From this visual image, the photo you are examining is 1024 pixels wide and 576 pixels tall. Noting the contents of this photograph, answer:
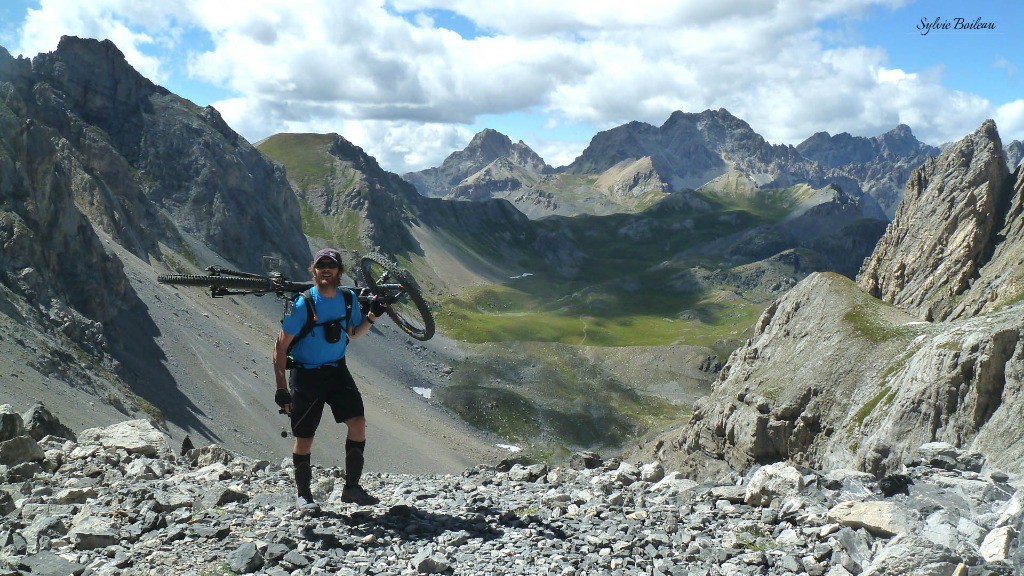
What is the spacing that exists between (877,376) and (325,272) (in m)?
33.6

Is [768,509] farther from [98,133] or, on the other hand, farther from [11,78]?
[98,133]

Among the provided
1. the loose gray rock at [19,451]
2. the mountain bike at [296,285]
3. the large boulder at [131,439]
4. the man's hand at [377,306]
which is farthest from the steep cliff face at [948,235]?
the loose gray rock at [19,451]

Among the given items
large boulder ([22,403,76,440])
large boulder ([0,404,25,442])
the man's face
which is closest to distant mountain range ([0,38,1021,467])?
large boulder ([22,403,76,440])

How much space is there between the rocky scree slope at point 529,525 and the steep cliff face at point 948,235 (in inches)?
2124

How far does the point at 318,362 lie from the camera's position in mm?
14312

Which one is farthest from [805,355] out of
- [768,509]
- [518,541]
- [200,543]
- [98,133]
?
[98,133]

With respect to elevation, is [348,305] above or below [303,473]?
above

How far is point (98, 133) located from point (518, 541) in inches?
5111

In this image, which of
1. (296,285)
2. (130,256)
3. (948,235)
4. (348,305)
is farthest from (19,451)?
(948,235)

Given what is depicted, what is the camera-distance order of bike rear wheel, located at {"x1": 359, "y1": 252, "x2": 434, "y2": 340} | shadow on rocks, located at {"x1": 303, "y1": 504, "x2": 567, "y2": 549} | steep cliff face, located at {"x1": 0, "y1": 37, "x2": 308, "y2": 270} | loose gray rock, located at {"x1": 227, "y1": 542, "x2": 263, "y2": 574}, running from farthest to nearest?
steep cliff face, located at {"x1": 0, "y1": 37, "x2": 308, "y2": 270}, bike rear wheel, located at {"x1": 359, "y1": 252, "x2": 434, "y2": 340}, shadow on rocks, located at {"x1": 303, "y1": 504, "x2": 567, "y2": 549}, loose gray rock, located at {"x1": 227, "y1": 542, "x2": 263, "y2": 574}

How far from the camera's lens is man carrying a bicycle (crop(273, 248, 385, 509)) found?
13.8m

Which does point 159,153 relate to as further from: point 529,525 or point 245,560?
point 529,525

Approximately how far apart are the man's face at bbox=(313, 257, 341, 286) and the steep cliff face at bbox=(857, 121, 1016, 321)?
59679 millimetres

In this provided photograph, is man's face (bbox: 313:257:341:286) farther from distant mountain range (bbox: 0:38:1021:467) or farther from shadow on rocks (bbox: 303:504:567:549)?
distant mountain range (bbox: 0:38:1021:467)
